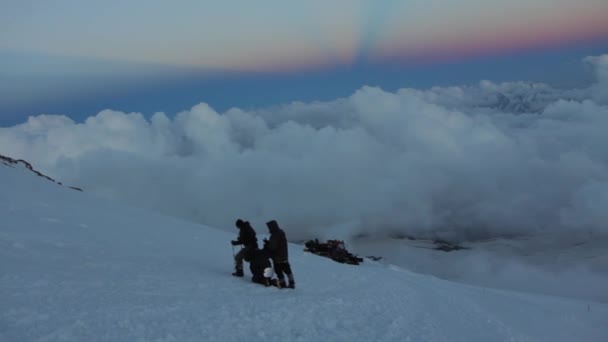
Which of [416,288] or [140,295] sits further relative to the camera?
[416,288]

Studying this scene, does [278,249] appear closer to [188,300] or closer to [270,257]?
[270,257]

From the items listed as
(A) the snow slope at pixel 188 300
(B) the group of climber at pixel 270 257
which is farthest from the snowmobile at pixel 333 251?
(B) the group of climber at pixel 270 257

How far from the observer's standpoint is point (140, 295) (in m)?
10.0

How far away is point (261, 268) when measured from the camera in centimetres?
1312

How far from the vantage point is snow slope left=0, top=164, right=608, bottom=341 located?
8.06m

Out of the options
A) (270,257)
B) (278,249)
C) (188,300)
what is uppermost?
(278,249)

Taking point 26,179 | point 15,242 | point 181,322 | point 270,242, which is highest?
point 26,179

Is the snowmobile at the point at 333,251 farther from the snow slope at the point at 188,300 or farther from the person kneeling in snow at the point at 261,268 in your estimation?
the person kneeling in snow at the point at 261,268

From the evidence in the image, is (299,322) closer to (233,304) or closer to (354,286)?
(233,304)

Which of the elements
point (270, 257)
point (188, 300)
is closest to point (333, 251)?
point (270, 257)

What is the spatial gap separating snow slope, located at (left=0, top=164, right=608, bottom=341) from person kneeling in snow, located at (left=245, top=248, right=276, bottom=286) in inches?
15.0

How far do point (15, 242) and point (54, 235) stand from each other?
2.25m

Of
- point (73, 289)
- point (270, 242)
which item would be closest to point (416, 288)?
point (270, 242)

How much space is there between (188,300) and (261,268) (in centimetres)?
324
